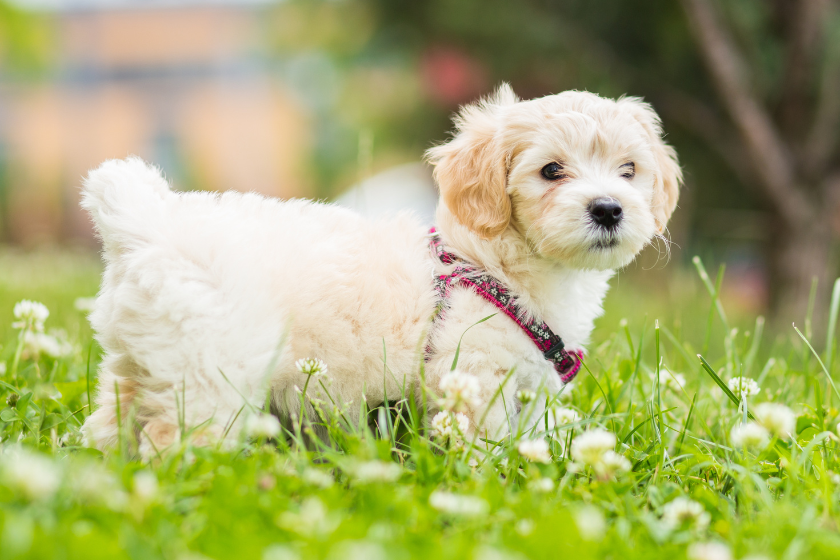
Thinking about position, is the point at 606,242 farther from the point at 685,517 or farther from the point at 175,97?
the point at 175,97

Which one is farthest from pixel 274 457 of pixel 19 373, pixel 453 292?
pixel 19 373

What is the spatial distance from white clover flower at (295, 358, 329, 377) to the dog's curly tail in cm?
67

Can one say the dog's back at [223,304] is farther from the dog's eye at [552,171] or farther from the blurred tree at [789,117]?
the blurred tree at [789,117]

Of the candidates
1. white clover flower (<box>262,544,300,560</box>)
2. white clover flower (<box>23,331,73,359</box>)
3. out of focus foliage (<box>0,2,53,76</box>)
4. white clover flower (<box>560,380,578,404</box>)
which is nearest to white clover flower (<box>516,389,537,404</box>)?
white clover flower (<box>560,380,578,404</box>)

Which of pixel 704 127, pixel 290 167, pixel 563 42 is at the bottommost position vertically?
pixel 290 167

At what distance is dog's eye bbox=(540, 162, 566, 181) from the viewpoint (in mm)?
2723

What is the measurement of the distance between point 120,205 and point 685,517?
2.04m

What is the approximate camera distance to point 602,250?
256cm

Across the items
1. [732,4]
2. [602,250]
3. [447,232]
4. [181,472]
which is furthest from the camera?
[732,4]

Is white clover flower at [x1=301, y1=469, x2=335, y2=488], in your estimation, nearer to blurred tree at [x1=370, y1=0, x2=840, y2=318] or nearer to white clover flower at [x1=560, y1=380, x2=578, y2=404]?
white clover flower at [x1=560, y1=380, x2=578, y2=404]

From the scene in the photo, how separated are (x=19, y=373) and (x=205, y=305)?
1.46 meters

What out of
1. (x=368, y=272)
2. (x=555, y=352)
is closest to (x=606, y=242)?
(x=555, y=352)

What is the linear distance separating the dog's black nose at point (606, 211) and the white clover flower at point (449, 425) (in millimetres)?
930

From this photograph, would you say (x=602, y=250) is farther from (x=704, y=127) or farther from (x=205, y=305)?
(x=704, y=127)
